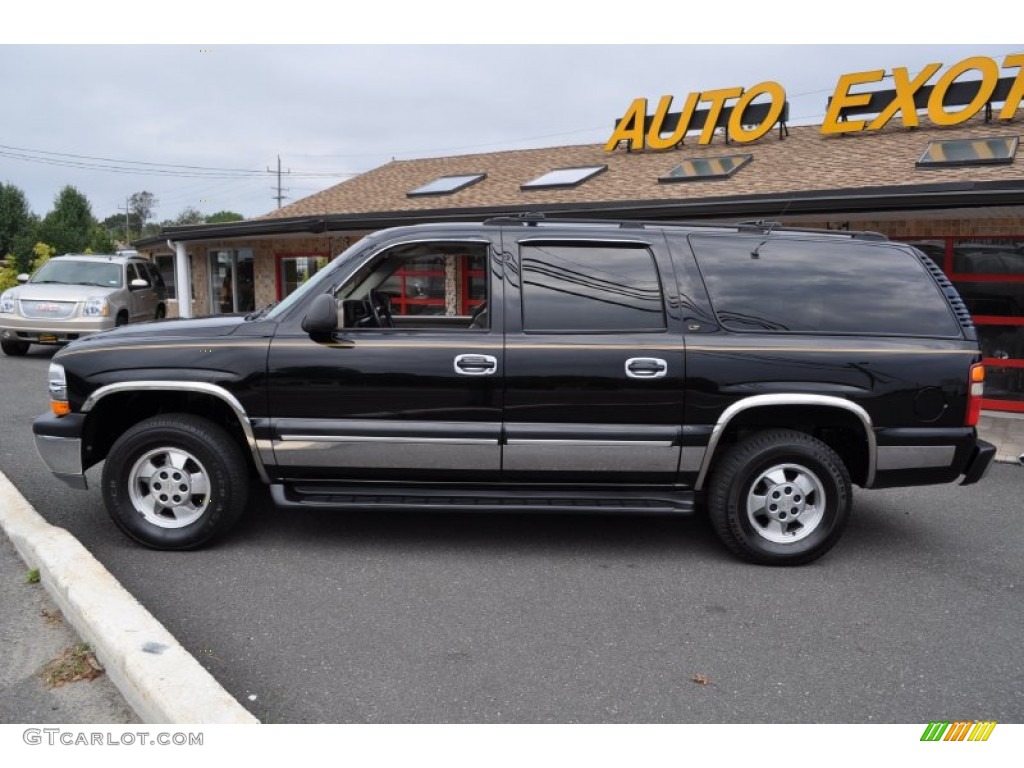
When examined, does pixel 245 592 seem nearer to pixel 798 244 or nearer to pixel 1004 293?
pixel 798 244

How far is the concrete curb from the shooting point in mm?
2756

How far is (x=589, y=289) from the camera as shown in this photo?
14.9 ft

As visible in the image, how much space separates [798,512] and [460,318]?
252 cm

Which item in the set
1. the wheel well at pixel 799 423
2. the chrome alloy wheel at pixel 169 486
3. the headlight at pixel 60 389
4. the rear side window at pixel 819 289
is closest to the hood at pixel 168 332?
the headlight at pixel 60 389

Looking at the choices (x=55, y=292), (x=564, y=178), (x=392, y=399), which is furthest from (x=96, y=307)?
(x=392, y=399)

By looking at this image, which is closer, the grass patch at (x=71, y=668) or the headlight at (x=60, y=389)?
the grass patch at (x=71, y=668)

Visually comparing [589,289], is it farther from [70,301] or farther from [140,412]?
[70,301]

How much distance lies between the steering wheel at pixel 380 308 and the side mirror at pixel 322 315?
2.57ft

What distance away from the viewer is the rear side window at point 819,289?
4508 mm

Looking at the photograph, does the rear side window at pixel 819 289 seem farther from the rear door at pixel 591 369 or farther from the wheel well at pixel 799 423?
the wheel well at pixel 799 423

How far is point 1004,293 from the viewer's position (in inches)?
416

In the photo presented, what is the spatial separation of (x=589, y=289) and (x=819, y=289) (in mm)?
1315
